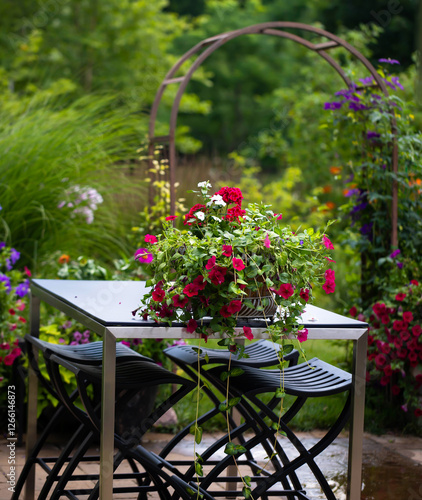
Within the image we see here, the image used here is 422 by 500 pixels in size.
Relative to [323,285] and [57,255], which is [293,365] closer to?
[323,285]

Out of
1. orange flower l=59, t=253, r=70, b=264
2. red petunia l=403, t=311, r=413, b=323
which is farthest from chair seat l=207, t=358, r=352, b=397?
orange flower l=59, t=253, r=70, b=264

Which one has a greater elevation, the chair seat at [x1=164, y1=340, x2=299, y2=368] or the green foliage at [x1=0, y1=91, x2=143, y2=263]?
the green foliage at [x1=0, y1=91, x2=143, y2=263]

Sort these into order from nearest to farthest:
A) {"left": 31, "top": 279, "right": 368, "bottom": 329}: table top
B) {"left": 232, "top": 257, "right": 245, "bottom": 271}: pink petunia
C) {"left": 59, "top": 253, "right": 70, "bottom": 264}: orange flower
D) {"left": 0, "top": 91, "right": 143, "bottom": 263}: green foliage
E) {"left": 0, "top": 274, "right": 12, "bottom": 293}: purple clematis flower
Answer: {"left": 232, "top": 257, "right": 245, "bottom": 271}: pink petunia
{"left": 31, "top": 279, "right": 368, "bottom": 329}: table top
{"left": 0, "top": 274, "right": 12, "bottom": 293}: purple clematis flower
{"left": 59, "top": 253, "right": 70, "bottom": 264}: orange flower
{"left": 0, "top": 91, "right": 143, "bottom": 263}: green foliage

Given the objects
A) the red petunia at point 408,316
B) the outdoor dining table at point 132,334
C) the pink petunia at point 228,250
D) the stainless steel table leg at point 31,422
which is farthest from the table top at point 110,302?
the red petunia at point 408,316

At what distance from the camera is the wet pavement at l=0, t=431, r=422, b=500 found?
289cm

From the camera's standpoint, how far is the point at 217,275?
169 cm

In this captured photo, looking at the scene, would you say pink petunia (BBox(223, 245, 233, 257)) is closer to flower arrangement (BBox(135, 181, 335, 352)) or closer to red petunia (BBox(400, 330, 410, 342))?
flower arrangement (BBox(135, 181, 335, 352))

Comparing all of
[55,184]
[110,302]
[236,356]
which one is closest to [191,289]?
[110,302]

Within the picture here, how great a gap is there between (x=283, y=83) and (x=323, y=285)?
22850 mm

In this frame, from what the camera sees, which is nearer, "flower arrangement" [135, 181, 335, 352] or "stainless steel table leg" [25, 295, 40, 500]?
"flower arrangement" [135, 181, 335, 352]

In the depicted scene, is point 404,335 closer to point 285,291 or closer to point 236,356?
point 236,356

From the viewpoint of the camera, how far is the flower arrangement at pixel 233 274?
1.71m

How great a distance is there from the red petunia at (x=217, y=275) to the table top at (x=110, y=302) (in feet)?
0.59

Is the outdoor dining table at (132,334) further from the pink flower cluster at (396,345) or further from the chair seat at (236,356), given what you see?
the pink flower cluster at (396,345)
